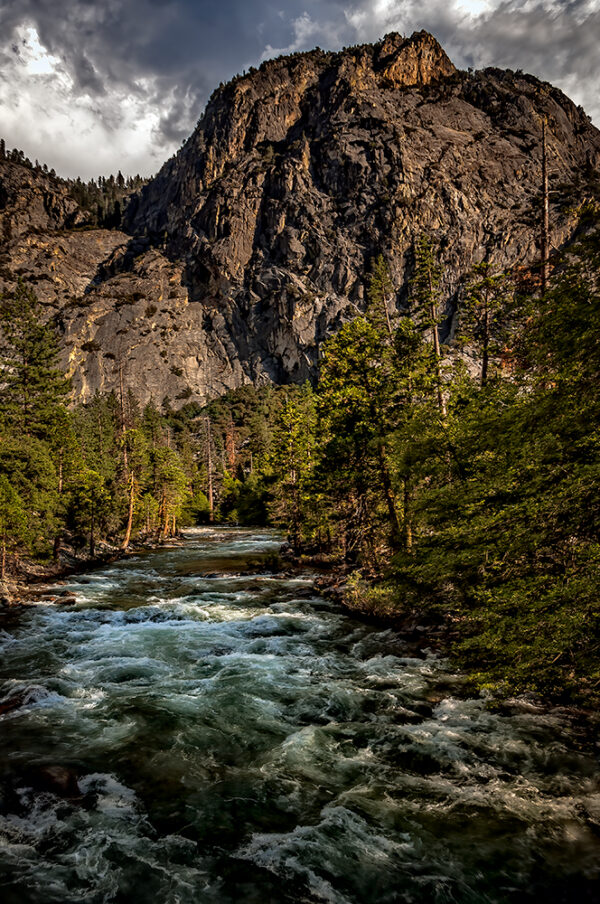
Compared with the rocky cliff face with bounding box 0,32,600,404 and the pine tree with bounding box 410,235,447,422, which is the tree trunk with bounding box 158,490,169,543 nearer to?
the pine tree with bounding box 410,235,447,422

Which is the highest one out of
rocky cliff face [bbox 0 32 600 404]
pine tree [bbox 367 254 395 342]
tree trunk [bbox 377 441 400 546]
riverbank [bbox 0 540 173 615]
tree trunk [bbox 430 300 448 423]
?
rocky cliff face [bbox 0 32 600 404]

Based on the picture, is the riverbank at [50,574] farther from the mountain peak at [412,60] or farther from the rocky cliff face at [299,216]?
the mountain peak at [412,60]

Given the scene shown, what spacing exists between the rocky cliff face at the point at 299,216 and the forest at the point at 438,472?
310 feet

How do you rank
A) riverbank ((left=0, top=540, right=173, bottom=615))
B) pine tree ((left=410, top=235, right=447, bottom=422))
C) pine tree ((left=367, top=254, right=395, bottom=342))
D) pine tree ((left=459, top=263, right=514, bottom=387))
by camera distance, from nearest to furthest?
pine tree ((left=459, top=263, right=514, bottom=387)) → riverbank ((left=0, top=540, right=173, bottom=615)) → pine tree ((left=410, top=235, right=447, bottom=422)) → pine tree ((left=367, top=254, right=395, bottom=342))

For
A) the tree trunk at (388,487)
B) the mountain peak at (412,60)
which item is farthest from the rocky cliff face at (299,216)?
the tree trunk at (388,487)

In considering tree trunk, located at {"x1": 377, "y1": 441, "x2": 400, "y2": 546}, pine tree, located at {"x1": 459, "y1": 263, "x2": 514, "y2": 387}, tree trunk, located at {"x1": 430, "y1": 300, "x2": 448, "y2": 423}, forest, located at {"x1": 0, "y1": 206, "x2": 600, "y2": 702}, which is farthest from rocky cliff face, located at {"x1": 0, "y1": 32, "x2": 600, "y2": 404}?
tree trunk, located at {"x1": 377, "y1": 441, "x2": 400, "y2": 546}

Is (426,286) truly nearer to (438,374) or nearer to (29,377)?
(438,374)

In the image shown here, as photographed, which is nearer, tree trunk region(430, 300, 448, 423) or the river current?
the river current

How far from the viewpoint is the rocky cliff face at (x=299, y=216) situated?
130 meters

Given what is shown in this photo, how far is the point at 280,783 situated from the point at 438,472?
8.15 meters

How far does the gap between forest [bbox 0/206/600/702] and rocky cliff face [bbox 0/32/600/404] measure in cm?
9435

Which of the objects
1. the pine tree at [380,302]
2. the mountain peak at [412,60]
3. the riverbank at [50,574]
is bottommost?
the riverbank at [50,574]

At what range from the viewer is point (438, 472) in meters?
12.5

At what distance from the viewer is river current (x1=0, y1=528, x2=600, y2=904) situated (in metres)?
5.48
